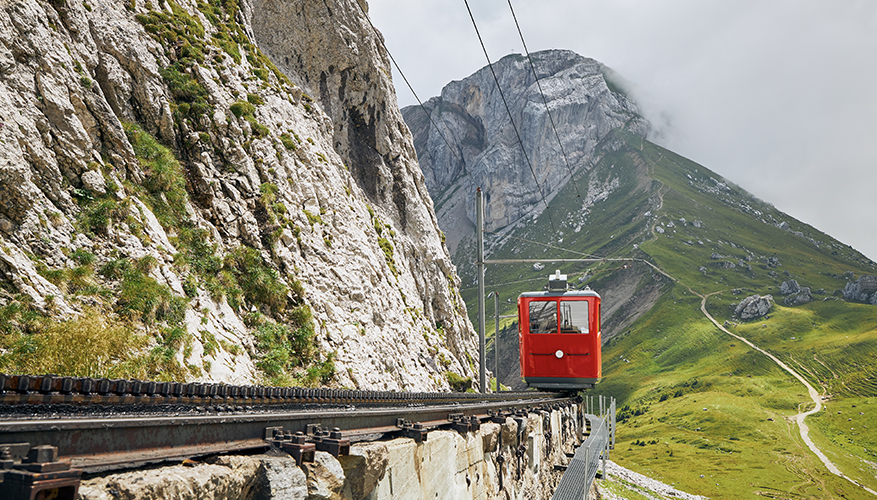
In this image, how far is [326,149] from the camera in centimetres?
2573

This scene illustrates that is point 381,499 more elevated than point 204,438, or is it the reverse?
point 204,438

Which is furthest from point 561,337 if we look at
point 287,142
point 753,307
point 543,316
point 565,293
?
point 753,307

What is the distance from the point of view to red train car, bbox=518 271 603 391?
1942 cm

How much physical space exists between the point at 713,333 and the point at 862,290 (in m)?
50.6

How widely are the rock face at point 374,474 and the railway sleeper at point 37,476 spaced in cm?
9

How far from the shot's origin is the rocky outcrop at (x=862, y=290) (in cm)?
13412

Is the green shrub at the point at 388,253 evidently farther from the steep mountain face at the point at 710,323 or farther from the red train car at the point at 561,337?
the steep mountain face at the point at 710,323

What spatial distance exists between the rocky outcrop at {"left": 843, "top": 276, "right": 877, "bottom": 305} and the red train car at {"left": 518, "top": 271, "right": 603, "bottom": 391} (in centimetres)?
15266

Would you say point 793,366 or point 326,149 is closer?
point 326,149

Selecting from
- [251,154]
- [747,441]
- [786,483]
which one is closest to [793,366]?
[747,441]

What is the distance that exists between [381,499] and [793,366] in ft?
414

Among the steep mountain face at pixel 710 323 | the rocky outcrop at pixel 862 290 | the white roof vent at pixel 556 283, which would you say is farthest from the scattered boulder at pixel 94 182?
the rocky outcrop at pixel 862 290

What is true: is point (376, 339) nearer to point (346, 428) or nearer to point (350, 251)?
point (350, 251)

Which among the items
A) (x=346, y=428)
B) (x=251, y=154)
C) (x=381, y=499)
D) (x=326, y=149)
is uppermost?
(x=326, y=149)
